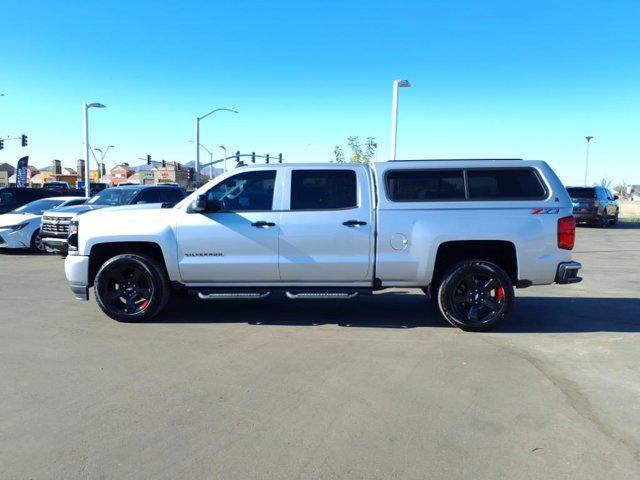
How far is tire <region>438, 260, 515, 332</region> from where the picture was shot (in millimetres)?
5984

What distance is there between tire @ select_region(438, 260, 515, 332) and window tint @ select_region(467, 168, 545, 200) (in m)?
0.83

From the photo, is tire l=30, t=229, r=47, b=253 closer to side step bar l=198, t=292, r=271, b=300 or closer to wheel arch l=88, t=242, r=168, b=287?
wheel arch l=88, t=242, r=168, b=287

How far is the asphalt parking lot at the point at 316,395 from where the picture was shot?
125 inches

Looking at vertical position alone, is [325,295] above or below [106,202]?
below

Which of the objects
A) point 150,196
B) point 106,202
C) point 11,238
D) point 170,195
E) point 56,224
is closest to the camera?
point 56,224

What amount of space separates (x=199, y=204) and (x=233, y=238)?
566mm

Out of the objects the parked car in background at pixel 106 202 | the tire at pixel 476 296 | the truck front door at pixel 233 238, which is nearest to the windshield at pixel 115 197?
the parked car in background at pixel 106 202

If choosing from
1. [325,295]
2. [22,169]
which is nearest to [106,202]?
[325,295]

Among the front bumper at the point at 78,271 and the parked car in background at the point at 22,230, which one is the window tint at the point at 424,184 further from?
the parked car in background at the point at 22,230

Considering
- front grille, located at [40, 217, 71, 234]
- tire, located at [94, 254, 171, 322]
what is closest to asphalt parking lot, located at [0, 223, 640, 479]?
tire, located at [94, 254, 171, 322]

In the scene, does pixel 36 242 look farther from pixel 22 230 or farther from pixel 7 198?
pixel 7 198

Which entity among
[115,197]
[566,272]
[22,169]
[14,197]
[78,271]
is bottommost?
[78,271]

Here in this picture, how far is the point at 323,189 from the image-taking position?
6.20 m

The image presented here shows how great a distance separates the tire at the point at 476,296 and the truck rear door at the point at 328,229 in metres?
0.99
